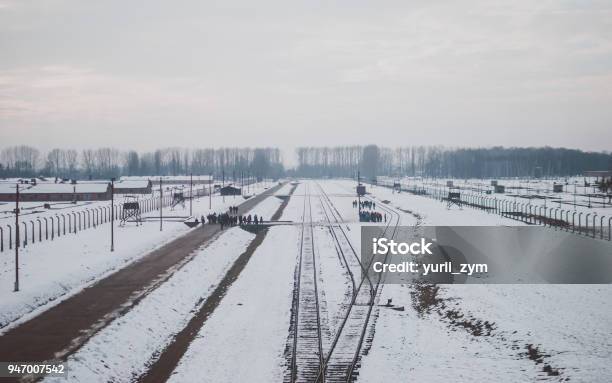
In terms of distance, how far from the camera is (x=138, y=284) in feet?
76.4

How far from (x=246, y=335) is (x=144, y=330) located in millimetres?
3225

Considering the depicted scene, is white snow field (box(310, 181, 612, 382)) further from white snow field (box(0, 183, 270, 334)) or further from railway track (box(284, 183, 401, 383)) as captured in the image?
white snow field (box(0, 183, 270, 334))

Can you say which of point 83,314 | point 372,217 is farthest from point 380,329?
point 372,217

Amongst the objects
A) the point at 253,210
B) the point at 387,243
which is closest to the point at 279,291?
the point at 387,243

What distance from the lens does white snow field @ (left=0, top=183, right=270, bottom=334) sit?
772 inches

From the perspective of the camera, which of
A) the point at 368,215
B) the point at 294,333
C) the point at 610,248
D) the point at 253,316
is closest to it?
the point at 294,333

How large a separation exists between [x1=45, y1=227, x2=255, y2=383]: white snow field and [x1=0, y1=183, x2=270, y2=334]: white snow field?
10.9ft

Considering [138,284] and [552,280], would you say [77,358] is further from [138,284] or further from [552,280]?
[552,280]

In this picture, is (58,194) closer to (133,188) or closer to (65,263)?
(133,188)

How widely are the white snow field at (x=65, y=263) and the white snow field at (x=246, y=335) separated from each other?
6097mm

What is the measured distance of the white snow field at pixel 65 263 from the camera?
1961cm

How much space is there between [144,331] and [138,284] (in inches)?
249

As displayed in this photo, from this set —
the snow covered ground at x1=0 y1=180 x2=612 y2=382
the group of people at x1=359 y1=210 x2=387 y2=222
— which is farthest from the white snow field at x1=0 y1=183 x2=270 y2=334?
the group of people at x1=359 y1=210 x2=387 y2=222

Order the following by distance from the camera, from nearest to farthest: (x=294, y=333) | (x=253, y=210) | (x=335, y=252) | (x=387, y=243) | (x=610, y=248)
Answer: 1. (x=294, y=333)
2. (x=610, y=248)
3. (x=335, y=252)
4. (x=387, y=243)
5. (x=253, y=210)
